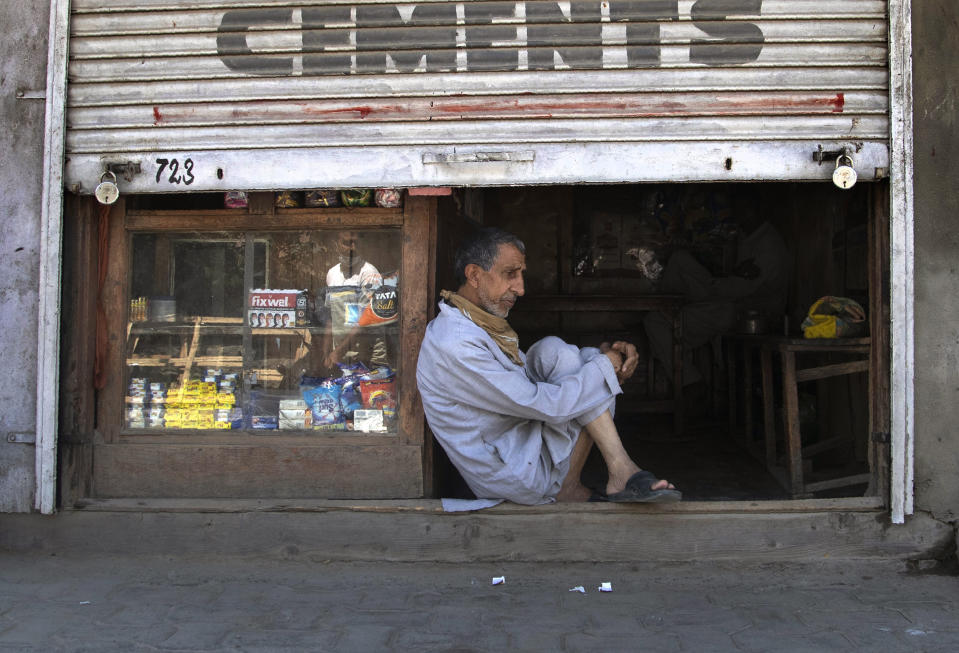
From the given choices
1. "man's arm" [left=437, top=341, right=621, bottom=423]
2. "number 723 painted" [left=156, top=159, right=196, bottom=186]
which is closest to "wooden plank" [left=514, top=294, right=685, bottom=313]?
"man's arm" [left=437, top=341, right=621, bottom=423]

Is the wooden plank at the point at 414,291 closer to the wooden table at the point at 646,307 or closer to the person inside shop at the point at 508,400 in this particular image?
the person inside shop at the point at 508,400

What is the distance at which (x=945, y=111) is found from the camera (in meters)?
3.03

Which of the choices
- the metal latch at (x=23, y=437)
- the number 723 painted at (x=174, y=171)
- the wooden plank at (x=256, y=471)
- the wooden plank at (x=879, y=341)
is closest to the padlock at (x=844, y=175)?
the wooden plank at (x=879, y=341)

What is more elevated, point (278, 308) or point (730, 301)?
point (730, 301)

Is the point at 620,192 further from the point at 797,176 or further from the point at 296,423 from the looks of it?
the point at 296,423

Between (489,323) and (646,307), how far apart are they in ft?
9.36

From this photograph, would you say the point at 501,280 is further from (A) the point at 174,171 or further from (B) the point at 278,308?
(A) the point at 174,171

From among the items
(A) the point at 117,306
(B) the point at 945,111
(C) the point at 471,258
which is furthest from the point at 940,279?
(A) the point at 117,306

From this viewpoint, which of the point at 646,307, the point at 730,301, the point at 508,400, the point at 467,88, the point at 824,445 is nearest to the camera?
the point at 508,400

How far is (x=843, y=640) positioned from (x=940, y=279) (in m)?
1.47

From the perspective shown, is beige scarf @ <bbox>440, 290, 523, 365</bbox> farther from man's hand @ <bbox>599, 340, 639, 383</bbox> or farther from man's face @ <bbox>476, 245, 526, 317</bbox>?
man's hand @ <bbox>599, 340, 639, 383</bbox>

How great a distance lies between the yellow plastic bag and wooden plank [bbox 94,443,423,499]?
215 cm

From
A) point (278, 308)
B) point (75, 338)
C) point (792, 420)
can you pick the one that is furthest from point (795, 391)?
point (75, 338)

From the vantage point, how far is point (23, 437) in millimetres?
3248
